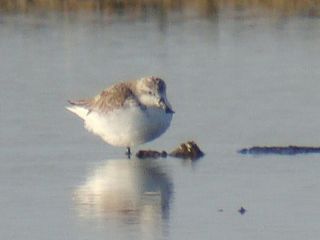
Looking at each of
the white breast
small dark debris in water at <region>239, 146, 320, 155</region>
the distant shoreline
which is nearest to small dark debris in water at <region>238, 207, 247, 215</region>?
small dark debris in water at <region>239, 146, 320, 155</region>

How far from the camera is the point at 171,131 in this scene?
39.3 ft

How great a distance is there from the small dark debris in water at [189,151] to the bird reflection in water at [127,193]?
238mm

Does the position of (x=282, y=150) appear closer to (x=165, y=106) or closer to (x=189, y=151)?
(x=189, y=151)

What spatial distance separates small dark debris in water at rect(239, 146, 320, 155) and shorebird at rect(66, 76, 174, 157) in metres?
0.66

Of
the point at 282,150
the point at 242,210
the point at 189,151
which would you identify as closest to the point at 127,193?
the point at 242,210

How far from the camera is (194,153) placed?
35.6 feet

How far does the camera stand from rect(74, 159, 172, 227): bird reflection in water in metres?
8.80

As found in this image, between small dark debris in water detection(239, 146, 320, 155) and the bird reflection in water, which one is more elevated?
the bird reflection in water

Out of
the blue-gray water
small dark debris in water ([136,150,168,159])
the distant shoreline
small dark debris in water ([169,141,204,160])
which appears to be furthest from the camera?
the distant shoreline

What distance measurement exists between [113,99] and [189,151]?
2.86ft

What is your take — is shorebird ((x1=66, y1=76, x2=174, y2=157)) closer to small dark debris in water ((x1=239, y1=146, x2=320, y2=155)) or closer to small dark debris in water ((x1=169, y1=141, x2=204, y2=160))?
small dark debris in water ((x1=169, y1=141, x2=204, y2=160))

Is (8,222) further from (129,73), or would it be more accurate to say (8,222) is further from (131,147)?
A: (129,73)

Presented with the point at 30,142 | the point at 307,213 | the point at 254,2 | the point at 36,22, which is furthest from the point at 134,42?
the point at 307,213

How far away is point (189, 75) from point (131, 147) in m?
3.80
